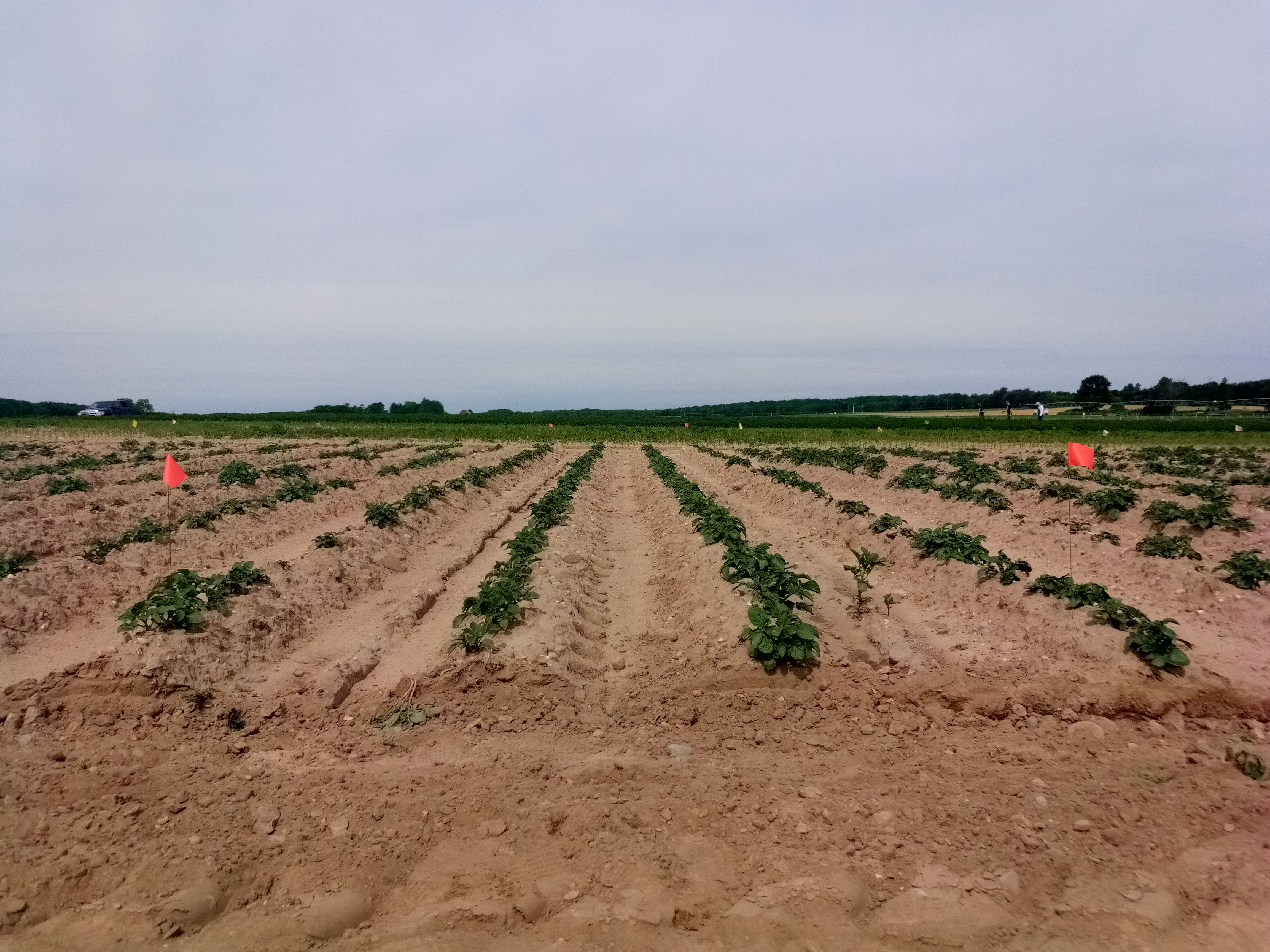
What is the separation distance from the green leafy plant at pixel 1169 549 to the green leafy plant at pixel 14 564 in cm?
1490

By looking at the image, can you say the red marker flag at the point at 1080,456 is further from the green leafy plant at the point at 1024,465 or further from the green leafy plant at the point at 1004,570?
the green leafy plant at the point at 1024,465

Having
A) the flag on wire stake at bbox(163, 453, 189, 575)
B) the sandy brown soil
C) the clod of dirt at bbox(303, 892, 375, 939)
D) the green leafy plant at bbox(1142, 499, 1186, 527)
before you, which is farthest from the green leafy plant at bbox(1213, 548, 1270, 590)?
the flag on wire stake at bbox(163, 453, 189, 575)

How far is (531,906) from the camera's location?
358 cm

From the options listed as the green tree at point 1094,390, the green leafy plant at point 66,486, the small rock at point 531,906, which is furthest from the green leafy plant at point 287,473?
the green tree at point 1094,390

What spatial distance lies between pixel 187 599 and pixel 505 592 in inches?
125

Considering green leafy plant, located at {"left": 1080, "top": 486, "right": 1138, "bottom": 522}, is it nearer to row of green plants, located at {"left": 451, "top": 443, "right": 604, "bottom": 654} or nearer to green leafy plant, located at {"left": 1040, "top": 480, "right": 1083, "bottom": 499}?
green leafy plant, located at {"left": 1040, "top": 480, "right": 1083, "bottom": 499}

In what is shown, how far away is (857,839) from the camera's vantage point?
13.5 ft

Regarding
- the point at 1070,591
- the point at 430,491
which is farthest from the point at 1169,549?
the point at 430,491

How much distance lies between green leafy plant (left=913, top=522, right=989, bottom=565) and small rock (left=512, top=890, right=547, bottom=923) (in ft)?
24.7

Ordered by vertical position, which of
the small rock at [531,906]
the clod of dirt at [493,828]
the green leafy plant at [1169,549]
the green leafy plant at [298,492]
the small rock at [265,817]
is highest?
the green leafy plant at [298,492]

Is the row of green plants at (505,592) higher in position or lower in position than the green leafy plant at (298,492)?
lower

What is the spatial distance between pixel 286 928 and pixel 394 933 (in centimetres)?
55

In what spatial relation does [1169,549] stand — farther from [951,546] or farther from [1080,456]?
[951,546]

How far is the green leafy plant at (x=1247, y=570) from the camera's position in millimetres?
8117
